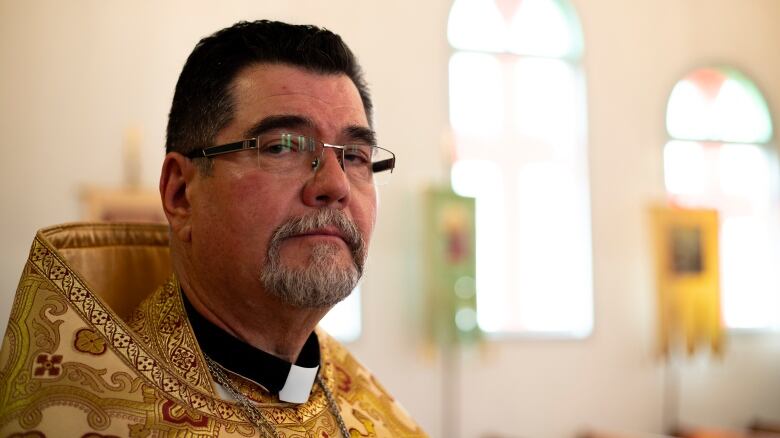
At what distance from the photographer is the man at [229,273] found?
1.60 meters

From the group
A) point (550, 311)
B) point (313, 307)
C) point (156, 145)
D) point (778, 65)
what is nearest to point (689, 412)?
point (550, 311)

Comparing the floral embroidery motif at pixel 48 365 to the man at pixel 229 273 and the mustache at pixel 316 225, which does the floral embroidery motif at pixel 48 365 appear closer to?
the man at pixel 229 273

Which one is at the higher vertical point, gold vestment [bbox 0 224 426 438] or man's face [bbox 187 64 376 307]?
man's face [bbox 187 64 376 307]

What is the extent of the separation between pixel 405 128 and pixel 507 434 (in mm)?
2398

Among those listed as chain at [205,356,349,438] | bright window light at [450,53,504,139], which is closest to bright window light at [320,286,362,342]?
bright window light at [450,53,504,139]

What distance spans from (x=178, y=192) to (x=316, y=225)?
1.20ft

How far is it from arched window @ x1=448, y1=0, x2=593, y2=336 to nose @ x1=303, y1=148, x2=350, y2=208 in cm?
489

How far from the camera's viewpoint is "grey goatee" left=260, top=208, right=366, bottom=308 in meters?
1.71

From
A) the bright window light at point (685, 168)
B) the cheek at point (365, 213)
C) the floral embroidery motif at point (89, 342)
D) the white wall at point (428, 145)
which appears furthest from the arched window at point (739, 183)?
the floral embroidery motif at point (89, 342)

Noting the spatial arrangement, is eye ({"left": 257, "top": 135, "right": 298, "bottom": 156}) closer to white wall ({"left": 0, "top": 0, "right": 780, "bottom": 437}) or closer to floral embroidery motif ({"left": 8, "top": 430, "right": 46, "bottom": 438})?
floral embroidery motif ({"left": 8, "top": 430, "right": 46, "bottom": 438})

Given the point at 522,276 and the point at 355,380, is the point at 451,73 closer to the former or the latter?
the point at 522,276

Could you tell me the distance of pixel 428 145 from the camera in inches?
248

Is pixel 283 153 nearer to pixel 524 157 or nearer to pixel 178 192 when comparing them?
pixel 178 192

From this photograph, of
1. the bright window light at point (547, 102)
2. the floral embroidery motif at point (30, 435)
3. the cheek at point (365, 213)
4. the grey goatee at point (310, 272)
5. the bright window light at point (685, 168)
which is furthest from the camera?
the bright window light at point (685, 168)
